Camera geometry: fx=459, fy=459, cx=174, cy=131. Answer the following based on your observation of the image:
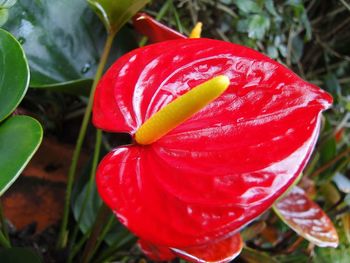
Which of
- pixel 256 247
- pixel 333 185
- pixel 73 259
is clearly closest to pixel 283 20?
pixel 333 185

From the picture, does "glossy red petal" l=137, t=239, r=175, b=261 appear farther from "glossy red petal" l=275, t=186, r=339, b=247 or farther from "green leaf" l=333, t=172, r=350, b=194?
"green leaf" l=333, t=172, r=350, b=194

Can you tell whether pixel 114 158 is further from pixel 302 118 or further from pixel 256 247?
pixel 256 247

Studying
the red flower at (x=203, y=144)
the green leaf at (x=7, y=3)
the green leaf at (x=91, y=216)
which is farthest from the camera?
the green leaf at (x=91, y=216)

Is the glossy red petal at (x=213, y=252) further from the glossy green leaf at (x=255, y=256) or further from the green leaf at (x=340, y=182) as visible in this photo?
the green leaf at (x=340, y=182)

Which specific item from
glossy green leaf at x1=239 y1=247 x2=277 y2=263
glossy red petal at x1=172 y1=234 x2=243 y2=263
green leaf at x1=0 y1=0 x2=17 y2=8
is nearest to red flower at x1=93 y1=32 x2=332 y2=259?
glossy red petal at x1=172 y1=234 x2=243 y2=263

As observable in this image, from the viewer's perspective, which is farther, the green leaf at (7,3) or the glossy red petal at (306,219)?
the glossy red petal at (306,219)

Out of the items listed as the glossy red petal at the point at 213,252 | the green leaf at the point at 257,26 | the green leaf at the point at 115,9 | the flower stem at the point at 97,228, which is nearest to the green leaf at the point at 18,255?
the flower stem at the point at 97,228
